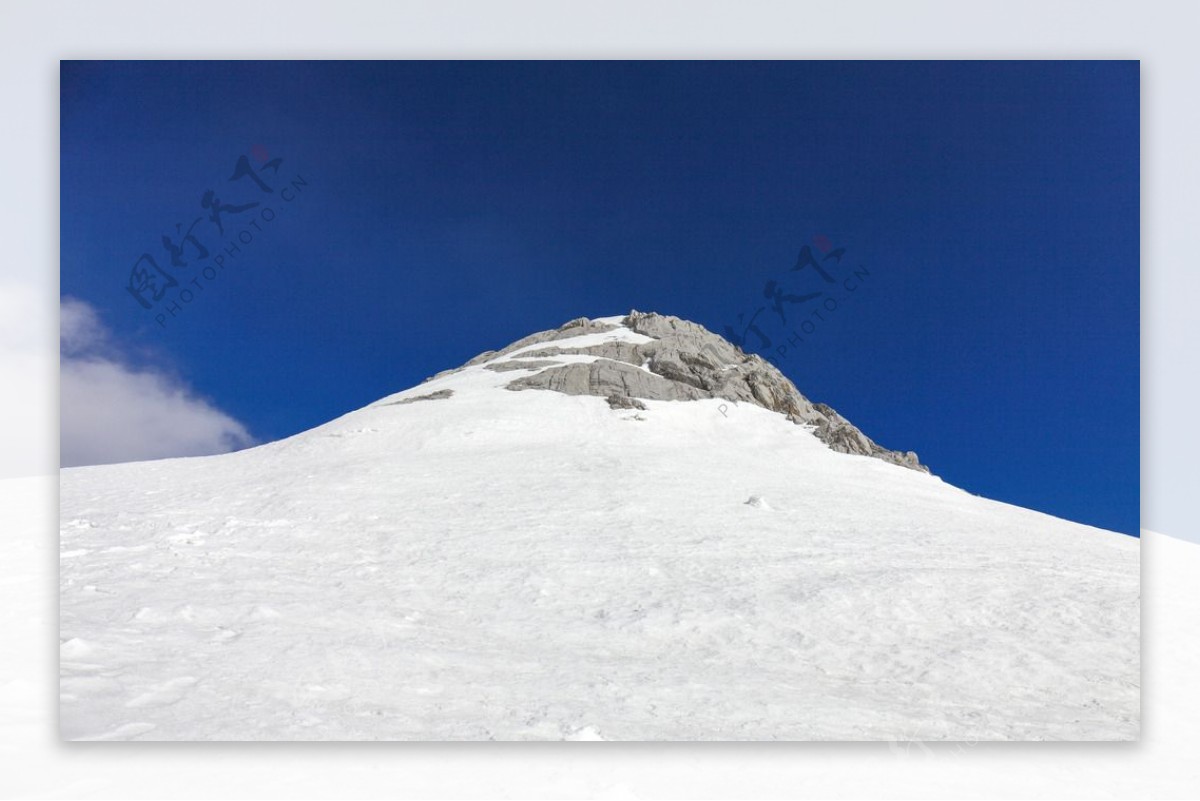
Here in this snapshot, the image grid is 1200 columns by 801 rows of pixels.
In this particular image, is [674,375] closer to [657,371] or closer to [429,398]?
[657,371]

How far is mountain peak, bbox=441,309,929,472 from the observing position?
20969mm

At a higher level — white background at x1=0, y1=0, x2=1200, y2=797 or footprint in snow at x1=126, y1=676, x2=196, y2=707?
white background at x1=0, y1=0, x2=1200, y2=797

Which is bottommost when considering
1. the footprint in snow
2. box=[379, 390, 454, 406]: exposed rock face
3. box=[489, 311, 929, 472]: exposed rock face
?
the footprint in snow

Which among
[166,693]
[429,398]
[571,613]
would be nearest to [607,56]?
[571,613]

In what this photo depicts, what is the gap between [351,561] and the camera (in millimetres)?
8875

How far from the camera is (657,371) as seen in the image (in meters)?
22.9

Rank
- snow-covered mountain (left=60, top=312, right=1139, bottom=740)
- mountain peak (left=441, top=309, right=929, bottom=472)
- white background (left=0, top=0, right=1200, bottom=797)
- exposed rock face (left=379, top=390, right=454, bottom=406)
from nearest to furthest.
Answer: snow-covered mountain (left=60, top=312, right=1139, bottom=740) → white background (left=0, top=0, right=1200, bottom=797) → exposed rock face (left=379, top=390, right=454, bottom=406) → mountain peak (left=441, top=309, right=929, bottom=472)

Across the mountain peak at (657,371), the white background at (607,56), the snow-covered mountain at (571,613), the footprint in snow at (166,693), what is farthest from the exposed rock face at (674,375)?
the footprint in snow at (166,693)

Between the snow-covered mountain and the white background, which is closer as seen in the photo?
the snow-covered mountain

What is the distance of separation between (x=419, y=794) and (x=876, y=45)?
879 cm

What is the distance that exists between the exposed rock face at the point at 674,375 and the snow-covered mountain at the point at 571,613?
854 cm

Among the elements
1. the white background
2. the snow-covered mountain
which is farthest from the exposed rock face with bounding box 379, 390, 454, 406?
the white background

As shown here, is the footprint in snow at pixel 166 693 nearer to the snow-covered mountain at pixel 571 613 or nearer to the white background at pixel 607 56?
the snow-covered mountain at pixel 571 613

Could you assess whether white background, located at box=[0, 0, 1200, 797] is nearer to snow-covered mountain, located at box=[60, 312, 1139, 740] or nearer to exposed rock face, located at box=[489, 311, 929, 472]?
snow-covered mountain, located at box=[60, 312, 1139, 740]
